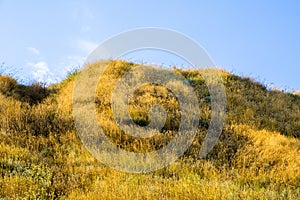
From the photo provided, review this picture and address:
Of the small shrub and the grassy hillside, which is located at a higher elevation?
the small shrub

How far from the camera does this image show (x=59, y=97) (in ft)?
51.4

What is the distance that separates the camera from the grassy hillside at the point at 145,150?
7492mm

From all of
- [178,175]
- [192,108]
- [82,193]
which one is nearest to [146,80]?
[192,108]

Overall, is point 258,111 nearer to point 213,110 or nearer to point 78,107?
point 213,110

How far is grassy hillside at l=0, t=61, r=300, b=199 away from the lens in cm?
749

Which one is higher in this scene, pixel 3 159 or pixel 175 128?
pixel 175 128

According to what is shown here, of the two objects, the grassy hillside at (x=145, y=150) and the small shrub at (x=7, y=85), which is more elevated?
the small shrub at (x=7, y=85)

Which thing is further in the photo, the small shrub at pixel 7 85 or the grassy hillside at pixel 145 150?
the small shrub at pixel 7 85

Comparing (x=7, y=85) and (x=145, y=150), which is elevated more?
(x=7, y=85)

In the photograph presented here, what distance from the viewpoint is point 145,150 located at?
1058 cm

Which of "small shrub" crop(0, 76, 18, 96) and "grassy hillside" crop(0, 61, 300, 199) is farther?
"small shrub" crop(0, 76, 18, 96)

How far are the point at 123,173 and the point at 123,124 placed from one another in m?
3.56

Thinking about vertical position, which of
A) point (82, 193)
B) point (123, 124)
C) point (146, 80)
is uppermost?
point (146, 80)

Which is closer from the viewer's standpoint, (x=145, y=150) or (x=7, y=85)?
(x=145, y=150)
